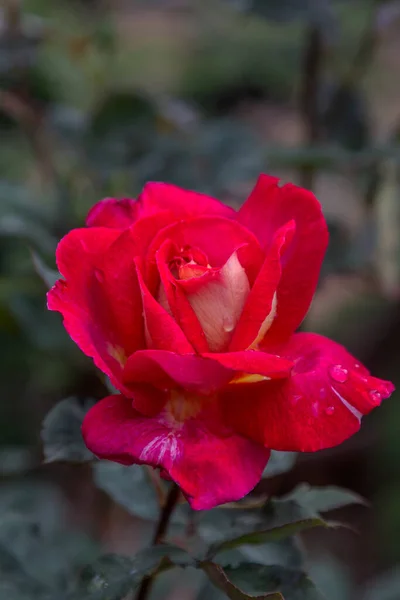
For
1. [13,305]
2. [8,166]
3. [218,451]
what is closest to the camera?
[218,451]

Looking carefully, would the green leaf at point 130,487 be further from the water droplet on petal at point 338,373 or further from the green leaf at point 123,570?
the water droplet on petal at point 338,373

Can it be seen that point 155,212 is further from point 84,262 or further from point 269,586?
point 269,586

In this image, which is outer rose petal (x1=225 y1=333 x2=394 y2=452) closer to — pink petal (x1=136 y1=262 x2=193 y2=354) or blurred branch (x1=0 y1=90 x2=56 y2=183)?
pink petal (x1=136 y1=262 x2=193 y2=354)

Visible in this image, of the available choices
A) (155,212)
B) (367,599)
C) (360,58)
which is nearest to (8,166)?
(360,58)

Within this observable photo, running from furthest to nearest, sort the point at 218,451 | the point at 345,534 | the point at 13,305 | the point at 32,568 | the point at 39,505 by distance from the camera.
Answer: the point at 345,534, the point at 39,505, the point at 13,305, the point at 32,568, the point at 218,451

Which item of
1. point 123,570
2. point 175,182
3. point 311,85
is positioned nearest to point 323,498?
point 123,570

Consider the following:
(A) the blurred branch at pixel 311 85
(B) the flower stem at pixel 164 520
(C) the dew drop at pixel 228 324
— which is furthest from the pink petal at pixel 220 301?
(A) the blurred branch at pixel 311 85
